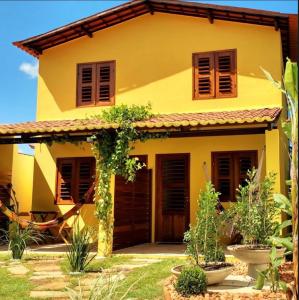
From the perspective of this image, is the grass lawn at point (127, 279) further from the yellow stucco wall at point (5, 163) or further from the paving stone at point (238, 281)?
the yellow stucco wall at point (5, 163)

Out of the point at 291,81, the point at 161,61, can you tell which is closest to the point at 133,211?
the point at 161,61

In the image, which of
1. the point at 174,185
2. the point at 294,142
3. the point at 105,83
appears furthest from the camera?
the point at 105,83

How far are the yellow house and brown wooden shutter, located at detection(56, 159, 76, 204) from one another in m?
0.03

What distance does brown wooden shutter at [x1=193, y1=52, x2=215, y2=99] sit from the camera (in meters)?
11.5

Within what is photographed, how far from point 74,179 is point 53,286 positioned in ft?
19.8

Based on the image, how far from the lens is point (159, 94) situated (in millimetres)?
11883

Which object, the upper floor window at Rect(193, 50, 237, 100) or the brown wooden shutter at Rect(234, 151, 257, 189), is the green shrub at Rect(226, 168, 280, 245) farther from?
the upper floor window at Rect(193, 50, 237, 100)

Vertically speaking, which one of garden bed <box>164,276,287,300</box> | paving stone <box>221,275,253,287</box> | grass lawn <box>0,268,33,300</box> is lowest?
grass lawn <box>0,268,33,300</box>

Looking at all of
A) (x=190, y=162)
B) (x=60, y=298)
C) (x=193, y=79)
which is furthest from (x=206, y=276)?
(x=193, y=79)

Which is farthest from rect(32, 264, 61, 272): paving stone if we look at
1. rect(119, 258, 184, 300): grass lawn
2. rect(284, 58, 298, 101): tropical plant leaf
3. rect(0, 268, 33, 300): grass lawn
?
rect(284, 58, 298, 101): tropical plant leaf

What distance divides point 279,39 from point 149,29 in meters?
3.37

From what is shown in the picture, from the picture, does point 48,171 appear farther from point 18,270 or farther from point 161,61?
point 18,270

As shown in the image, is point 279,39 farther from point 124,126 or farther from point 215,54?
point 124,126

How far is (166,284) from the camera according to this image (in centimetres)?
630
